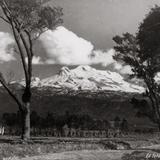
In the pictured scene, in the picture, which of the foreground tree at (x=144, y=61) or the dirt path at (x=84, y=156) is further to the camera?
the foreground tree at (x=144, y=61)

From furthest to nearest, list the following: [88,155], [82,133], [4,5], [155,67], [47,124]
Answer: [47,124]
[82,133]
[155,67]
[4,5]
[88,155]


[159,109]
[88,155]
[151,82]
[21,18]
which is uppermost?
[21,18]

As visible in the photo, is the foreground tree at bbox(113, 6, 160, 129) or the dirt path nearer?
the dirt path

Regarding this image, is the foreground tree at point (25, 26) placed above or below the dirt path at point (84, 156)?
above

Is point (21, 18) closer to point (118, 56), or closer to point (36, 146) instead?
point (36, 146)

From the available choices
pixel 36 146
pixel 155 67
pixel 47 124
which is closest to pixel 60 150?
pixel 36 146

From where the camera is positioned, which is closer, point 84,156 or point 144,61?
point 84,156

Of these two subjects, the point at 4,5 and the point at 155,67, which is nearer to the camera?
the point at 4,5

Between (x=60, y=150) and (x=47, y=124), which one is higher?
(x=47, y=124)

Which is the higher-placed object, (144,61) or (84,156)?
(144,61)

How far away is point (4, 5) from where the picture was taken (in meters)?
29.8

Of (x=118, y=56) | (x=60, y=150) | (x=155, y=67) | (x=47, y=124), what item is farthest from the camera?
(x=47, y=124)

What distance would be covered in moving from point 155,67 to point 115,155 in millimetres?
16537

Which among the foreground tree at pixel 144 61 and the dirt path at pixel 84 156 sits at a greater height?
the foreground tree at pixel 144 61
